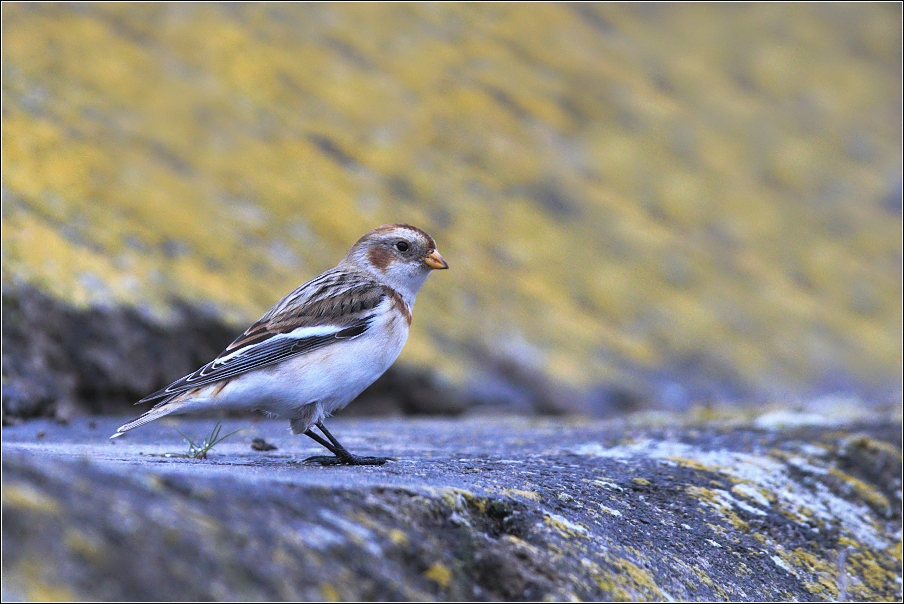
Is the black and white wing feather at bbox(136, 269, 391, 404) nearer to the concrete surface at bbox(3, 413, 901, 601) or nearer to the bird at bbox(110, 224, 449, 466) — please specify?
the bird at bbox(110, 224, 449, 466)

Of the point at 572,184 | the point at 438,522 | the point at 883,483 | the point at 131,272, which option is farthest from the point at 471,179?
the point at 438,522

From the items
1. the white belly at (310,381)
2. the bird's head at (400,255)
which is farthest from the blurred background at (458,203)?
the white belly at (310,381)

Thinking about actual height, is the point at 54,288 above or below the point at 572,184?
below

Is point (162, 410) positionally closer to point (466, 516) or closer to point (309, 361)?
point (309, 361)

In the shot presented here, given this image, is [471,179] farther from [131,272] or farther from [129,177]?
[131,272]

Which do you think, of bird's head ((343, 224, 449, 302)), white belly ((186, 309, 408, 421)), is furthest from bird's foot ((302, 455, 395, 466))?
bird's head ((343, 224, 449, 302))

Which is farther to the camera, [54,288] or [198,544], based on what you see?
[54,288]

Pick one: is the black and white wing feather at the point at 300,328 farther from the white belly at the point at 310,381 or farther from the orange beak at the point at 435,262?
the orange beak at the point at 435,262
